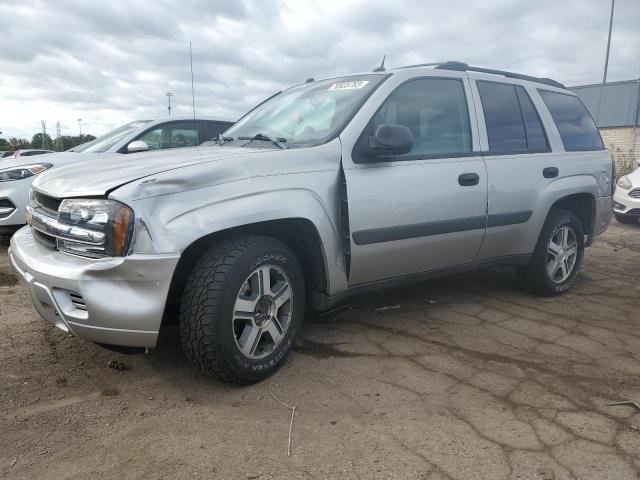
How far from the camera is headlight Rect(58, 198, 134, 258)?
2.21m

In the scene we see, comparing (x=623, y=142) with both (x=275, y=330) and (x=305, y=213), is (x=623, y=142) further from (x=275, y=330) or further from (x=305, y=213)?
(x=275, y=330)

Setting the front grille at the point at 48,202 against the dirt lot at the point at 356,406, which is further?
the front grille at the point at 48,202

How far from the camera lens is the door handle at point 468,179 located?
3393 millimetres

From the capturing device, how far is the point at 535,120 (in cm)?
409

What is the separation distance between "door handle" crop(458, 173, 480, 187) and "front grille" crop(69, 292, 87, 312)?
2.39 m

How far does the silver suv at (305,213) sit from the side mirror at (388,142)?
1 cm

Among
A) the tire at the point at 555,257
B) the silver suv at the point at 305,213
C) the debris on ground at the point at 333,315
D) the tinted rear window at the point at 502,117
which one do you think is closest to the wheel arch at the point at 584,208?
the silver suv at the point at 305,213

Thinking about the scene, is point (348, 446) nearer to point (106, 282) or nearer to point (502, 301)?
point (106, 282)

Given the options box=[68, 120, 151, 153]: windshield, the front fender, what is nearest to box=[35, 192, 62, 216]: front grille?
the front fender

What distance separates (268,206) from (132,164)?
30.8 inches

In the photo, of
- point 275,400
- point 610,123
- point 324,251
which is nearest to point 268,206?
point 324,251

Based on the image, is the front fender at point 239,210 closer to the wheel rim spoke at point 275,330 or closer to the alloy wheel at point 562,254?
the wheel rim spoke at point 275,330

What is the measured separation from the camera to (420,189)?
10.4 ft

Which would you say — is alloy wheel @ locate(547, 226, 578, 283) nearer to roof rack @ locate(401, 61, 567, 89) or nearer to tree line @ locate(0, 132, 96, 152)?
roof rack @ locate(401, 61, 567, 89)
